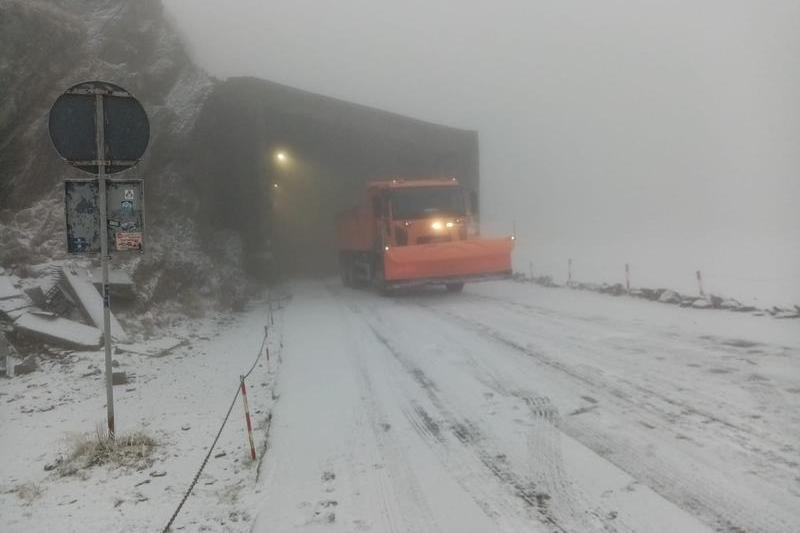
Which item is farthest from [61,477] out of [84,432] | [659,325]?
[659,325]

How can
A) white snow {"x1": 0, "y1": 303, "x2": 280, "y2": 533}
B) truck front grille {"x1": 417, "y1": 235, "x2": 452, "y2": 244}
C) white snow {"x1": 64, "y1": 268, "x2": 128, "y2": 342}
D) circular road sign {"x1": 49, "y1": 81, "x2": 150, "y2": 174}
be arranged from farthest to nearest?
truck front grille {"x1": 417, "y1": 235, "x2": 452, "y2": 244} → white snow {"x1": 64, "y1": 268, "x2": 128, "y2": 342} → circular road sign {"x1": 49, "y1": 81, "x2": 150, "y2": 174} → white snow {"x1": 0, "y1": 303, "x2": 280, "y2": 533}

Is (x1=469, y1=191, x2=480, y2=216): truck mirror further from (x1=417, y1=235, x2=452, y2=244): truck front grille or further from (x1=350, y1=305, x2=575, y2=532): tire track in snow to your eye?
(x1=350, y1=305, x2=575, y2=532): tire track in snow

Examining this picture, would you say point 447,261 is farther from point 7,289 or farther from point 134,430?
point 134,430

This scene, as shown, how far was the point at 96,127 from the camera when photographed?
5496 millimetres

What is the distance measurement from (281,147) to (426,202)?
13236mm

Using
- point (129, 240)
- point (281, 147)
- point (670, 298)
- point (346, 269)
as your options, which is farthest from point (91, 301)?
point (281, 147)

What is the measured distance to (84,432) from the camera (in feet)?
19.8

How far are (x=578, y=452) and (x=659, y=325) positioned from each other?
21.8 feet

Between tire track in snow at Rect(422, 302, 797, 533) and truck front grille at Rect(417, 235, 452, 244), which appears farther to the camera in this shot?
truck front grille at Rect(417, 235, 452, 244)

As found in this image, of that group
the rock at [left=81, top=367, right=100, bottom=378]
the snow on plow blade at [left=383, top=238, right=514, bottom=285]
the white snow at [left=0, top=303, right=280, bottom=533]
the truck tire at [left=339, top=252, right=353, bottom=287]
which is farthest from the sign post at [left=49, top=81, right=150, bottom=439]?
the truck tire at [left=339, top=252, right=353, bottom=287]

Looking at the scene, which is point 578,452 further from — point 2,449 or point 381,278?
point 381,278

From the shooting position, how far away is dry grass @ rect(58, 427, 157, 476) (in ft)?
17.2

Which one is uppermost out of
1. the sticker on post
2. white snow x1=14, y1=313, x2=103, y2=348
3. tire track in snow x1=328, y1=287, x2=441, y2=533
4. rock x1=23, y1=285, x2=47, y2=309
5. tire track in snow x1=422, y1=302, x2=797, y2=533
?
the sticker on post

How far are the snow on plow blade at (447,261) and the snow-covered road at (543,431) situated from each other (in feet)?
15.8
